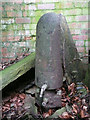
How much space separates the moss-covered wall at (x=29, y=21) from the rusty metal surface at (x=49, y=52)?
1.51m

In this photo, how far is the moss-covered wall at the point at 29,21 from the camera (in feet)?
11.1

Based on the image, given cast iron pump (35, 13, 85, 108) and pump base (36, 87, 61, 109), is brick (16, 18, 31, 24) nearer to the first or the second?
cast iron pump (35, 13, 85, 108)

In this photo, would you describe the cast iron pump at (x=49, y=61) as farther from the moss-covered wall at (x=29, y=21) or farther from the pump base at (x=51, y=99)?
the moss-covered wall at (x=29, y=21)

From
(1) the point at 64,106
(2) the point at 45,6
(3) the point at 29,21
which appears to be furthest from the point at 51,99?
(2) the point at 45,6

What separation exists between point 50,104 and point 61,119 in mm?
263

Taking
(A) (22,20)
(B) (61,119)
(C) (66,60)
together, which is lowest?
(B) (61,119)

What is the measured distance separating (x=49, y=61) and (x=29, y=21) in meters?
1.89

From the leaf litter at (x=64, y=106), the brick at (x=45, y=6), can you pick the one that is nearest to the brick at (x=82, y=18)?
the brick at (x=45, y=6)

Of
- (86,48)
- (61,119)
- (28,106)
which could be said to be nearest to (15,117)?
(28,106)

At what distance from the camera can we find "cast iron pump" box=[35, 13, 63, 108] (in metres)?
1.95

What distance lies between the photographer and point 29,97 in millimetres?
2320

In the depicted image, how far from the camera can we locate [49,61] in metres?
1.97

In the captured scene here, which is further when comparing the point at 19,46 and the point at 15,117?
the point at 19,46

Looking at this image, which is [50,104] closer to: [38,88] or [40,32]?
[38,88]
